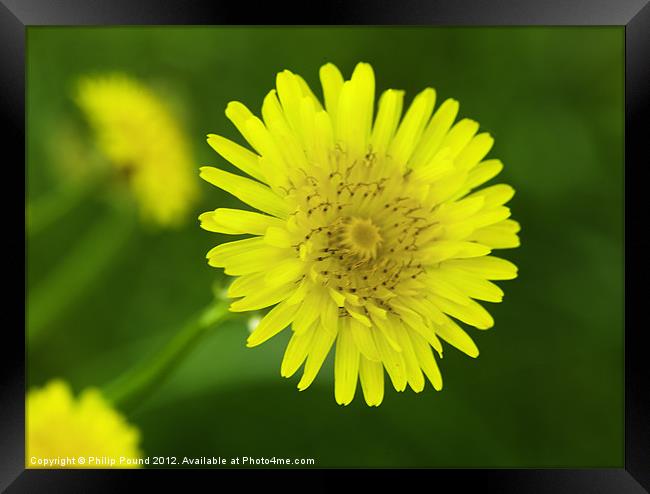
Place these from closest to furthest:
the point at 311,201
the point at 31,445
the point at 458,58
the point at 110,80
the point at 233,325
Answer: the point at 311,201, the point at 31,445, the point at 110,80, the point at 458,58, the point at 233,325

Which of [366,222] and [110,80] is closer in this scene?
[366,222]

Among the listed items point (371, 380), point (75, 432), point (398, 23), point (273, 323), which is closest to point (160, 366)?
point (75, 432)

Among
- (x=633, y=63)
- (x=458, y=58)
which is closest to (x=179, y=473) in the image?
(x=458, y=58)

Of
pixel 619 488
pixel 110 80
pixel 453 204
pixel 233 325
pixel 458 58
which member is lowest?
pixel 619 488

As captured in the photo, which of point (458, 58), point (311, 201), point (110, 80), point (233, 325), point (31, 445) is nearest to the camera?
point (311, 201)

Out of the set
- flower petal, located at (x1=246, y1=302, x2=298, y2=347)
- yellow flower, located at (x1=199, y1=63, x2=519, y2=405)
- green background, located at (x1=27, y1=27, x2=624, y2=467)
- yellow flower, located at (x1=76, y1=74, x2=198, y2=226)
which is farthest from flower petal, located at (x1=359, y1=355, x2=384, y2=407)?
yellow flower, located at (x1=76, y1=74, x2=198, y2=226)

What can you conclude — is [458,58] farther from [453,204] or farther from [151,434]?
[151,434]

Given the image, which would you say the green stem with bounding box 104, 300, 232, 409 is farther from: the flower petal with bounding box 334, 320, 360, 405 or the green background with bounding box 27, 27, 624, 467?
the flower petal with bounding box 334, 320, 360, 405
